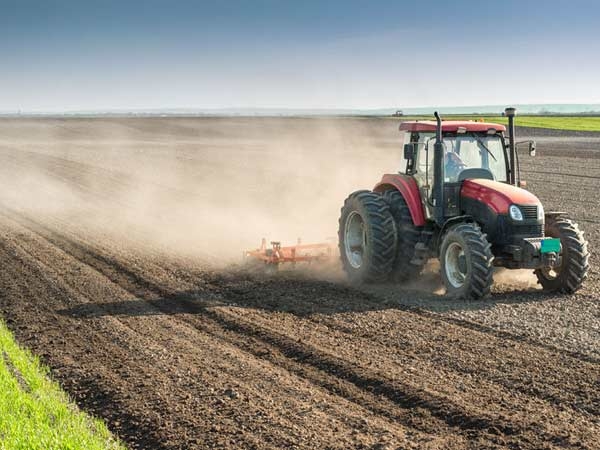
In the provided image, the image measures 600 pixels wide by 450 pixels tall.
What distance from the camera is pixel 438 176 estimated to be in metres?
11.0

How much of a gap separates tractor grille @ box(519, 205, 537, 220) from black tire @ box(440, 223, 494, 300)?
0.67 meters

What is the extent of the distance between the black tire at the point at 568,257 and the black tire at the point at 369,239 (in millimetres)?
2284

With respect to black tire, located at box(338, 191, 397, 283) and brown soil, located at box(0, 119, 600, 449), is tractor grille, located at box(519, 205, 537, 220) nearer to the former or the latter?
brown soil, located at box(0, 119, 600, 449)

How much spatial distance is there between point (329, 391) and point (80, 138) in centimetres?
5114

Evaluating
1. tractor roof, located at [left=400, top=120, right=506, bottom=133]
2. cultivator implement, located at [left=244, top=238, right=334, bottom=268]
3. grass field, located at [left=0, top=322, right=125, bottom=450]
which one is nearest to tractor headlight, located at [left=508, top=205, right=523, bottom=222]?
tractor roof, located at [left=400, top=120, right=506, bottom=133]

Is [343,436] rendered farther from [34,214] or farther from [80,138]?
[80,138]

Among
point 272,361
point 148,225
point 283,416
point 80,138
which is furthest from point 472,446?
point 80,138

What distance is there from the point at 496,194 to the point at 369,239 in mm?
1991

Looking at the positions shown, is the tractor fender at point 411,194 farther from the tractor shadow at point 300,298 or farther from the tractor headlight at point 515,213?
the tractor headlight at point 515,213

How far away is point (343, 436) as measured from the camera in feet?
20.4

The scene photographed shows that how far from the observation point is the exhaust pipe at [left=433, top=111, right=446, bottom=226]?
10.9 m

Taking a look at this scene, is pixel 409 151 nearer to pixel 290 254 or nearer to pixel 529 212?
pixel 529 212

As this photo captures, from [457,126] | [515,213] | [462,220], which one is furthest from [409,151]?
[515,213]

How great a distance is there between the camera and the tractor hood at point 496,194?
1060 cm
